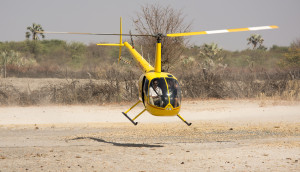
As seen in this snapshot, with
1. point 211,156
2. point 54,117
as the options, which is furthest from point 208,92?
point 211,156

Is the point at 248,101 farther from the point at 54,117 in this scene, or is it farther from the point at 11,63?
the point at 11,63

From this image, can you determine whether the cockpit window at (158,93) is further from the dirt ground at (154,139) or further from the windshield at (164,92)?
the dirt ground at (154,139)

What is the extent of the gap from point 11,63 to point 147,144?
109 ft

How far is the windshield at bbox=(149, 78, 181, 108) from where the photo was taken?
12383mm

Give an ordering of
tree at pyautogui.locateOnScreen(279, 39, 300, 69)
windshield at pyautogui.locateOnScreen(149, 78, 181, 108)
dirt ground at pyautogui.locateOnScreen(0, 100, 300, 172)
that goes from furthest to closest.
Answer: tree at pyautogui.locateOnScreen(279, 39, 300, 69)
windshield at pyautogui.locateOnScreen(149, 78, 181, 108)
dirt ground at pyautogui.locateOnScreen(0, 100, 300, 172)

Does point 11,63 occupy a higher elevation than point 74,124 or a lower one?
higher

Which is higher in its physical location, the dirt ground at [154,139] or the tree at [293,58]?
the tree at [293,58]

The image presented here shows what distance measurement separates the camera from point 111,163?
421 inches

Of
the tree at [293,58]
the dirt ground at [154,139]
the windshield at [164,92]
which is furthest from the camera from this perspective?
the tree at [293,58]

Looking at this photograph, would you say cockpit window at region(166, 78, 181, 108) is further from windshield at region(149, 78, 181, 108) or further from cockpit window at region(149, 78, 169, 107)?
cockpit window at region(149, 78, 169, 107)

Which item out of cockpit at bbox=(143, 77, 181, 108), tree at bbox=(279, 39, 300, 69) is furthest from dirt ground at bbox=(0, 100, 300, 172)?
tree at bbox=(279, 39, 300, 69)

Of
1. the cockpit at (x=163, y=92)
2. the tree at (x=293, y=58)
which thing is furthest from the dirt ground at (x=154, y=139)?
the tree at (x=293, y=58)

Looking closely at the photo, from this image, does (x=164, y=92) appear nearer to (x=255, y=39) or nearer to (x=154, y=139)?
(x=154, y=139)

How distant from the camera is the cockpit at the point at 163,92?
1239cm
